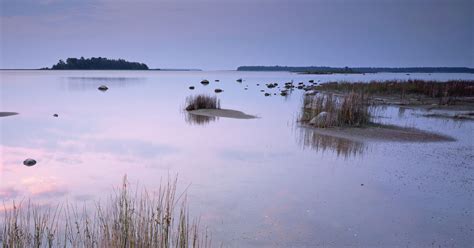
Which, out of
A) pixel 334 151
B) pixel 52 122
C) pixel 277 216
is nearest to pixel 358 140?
pixel 334 151

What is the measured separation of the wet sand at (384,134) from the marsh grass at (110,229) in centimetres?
812

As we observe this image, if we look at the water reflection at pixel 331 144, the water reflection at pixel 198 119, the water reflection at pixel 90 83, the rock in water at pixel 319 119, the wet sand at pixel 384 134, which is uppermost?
the rock in water at pixel 319 119

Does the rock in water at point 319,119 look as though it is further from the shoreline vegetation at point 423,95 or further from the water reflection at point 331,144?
the shoreline vegetation at point 423,95

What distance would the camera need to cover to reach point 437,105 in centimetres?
2433

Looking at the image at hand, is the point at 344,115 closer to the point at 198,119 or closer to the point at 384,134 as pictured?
the point at 384,134

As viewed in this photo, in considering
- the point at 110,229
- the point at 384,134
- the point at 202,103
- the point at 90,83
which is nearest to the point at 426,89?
the point at 202,103

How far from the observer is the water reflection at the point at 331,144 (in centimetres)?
1109

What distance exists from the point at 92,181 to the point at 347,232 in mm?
5100

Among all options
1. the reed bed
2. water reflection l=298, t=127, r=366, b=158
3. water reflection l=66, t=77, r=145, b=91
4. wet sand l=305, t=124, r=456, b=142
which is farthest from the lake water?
water reflection l=66, t=77, r=145, b=91

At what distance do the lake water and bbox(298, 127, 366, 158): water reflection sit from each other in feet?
0.11

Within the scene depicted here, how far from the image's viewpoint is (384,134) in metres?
13.8

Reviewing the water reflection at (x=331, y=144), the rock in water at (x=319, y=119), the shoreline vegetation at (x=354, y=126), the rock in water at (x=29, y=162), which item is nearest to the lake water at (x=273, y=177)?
the water reflection at (x=331, y=144)

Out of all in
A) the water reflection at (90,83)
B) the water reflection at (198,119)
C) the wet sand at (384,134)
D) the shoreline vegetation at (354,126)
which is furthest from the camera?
the water reflection at (90,83)

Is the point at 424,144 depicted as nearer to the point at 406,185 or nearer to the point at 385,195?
the point at 406,185
